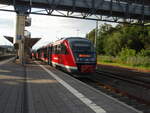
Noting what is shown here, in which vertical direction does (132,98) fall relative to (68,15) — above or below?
below

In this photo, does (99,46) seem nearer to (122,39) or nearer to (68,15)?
(122,39)

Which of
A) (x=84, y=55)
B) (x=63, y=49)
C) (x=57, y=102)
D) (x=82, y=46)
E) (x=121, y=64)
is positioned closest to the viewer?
(x=57, y=102)

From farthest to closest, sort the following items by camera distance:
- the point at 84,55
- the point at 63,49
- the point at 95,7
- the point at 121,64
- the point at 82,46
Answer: the point at 121,64 < the point at 95,7 < the point at 63,49 < the point at 82,46 < the point at 84,55

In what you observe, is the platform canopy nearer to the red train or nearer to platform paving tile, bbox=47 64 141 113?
the red train

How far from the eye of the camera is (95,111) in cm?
732

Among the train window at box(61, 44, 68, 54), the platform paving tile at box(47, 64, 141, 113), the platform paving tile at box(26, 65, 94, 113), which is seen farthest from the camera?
the train window at box(61, 44, 68, 54)

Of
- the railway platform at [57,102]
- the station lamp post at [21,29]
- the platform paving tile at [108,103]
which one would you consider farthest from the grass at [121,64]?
the railway platform at [57,102]

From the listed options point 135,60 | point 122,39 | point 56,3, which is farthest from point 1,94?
point 122,39

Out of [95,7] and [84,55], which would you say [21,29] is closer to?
[95,7]

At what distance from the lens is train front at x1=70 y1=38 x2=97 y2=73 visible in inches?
664

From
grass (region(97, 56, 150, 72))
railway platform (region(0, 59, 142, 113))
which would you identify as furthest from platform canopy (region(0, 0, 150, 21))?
railway platform (region(0, 59, 142, 113))

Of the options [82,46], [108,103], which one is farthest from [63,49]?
[108,103]

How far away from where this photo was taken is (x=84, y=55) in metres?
17.2

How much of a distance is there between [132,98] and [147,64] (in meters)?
27.7
